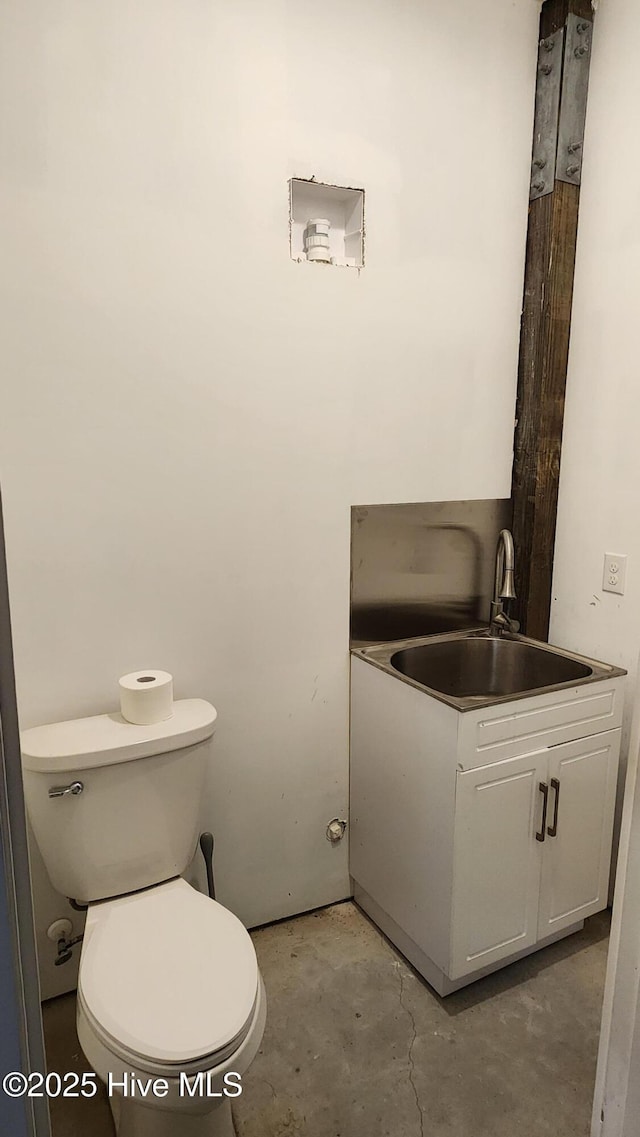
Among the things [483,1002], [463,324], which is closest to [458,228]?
[463,324]

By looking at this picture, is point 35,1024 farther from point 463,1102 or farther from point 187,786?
point 463,1102

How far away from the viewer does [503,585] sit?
2.02 meters

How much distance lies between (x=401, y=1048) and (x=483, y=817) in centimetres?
59

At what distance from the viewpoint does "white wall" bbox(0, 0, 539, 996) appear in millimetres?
1458

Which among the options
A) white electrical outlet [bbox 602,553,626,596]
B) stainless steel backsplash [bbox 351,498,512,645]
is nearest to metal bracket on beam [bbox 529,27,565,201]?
stainless steel backsplash [bbox 351,498,512,645]

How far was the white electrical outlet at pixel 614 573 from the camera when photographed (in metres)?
1.90

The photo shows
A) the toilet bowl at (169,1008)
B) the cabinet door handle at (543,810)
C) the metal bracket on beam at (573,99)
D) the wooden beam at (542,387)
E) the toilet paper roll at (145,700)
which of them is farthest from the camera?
the wooden beam at (542,387)

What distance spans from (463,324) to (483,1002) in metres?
1.92

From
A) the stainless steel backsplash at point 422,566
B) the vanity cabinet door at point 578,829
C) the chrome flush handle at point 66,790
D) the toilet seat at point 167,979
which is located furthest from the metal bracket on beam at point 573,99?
the toilet seat at point 167,979

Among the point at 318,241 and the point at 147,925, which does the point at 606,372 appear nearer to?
the point at 318,241

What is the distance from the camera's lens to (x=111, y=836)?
146cm

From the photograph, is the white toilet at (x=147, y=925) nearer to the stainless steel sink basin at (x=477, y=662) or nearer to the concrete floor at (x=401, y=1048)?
the concrete floor at (x=401, y=1048)

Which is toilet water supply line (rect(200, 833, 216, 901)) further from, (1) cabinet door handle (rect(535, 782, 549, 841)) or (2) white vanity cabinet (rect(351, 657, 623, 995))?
(1) cabinet door handle (rect(535, 782, 549, 841))

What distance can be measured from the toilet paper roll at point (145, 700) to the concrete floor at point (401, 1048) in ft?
2.66
